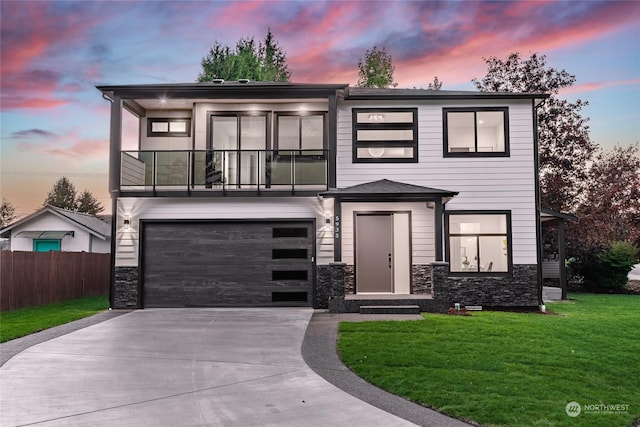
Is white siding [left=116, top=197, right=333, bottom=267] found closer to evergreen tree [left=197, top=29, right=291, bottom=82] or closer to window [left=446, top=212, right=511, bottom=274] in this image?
window [left=446, top=212, right=511, bottom=274]

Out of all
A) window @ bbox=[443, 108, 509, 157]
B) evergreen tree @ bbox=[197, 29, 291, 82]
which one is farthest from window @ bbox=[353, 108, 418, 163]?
evergreen tree @ bbox=[197, 29, 291, 82]

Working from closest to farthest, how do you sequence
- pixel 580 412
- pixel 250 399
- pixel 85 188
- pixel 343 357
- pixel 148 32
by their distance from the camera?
1. pixel 580 412
2. pixel 250 399
3. pixel 343 357
4. pixel 148 32
5. pixel 85 188

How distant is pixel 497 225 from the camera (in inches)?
Result: 512

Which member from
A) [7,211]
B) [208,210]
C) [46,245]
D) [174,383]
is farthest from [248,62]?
[7,211]

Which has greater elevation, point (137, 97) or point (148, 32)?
point (148, 32)

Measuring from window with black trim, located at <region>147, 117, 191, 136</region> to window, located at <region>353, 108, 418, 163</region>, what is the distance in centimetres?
478

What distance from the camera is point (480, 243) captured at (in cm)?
1291

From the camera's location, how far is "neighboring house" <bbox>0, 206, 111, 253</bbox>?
22.9m

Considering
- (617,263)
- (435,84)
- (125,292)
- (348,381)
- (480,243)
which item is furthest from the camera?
(435,84)

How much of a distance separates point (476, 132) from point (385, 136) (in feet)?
7.88

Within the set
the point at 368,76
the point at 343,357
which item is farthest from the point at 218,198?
the point at 368,76

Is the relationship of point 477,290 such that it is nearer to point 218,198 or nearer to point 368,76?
point 218,198

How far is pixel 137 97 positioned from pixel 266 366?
8901 millimetres

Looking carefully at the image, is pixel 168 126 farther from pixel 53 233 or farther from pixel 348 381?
pixel 53 233
